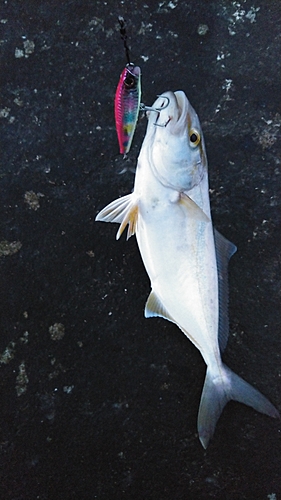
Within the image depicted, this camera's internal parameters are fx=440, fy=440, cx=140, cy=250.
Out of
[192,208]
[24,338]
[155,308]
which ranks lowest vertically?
[24,338]

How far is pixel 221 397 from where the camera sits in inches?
79.7

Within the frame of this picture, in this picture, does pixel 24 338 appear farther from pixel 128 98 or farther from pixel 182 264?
pixel 128 98

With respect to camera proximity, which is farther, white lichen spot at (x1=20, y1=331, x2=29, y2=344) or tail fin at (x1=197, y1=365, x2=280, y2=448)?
white lichen spot at (x1=20, y1=331, x2=29, y2=344)

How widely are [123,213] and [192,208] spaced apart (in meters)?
0.29

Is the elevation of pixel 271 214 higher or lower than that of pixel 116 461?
higher

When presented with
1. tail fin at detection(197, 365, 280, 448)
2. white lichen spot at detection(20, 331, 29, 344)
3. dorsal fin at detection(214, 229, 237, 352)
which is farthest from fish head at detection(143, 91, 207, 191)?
white lichen spot at detection(20, 331, 29, 344)

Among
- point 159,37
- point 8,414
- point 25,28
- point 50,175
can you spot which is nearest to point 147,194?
point 50,175

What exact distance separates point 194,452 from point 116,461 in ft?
1.38

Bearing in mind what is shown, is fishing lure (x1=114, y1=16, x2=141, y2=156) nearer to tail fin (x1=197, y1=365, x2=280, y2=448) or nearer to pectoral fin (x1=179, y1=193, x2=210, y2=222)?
A: pectoral fin (x1=179, y1=193, x2=210, y2=222)

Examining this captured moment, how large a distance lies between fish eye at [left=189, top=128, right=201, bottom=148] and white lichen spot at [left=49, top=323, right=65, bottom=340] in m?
1.21

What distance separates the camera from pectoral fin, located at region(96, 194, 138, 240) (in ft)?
5.90

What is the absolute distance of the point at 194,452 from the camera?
7.70ft

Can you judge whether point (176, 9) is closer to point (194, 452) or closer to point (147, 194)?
point (147, 194)

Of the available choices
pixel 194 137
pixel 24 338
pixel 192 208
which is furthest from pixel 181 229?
pixel 24 338
